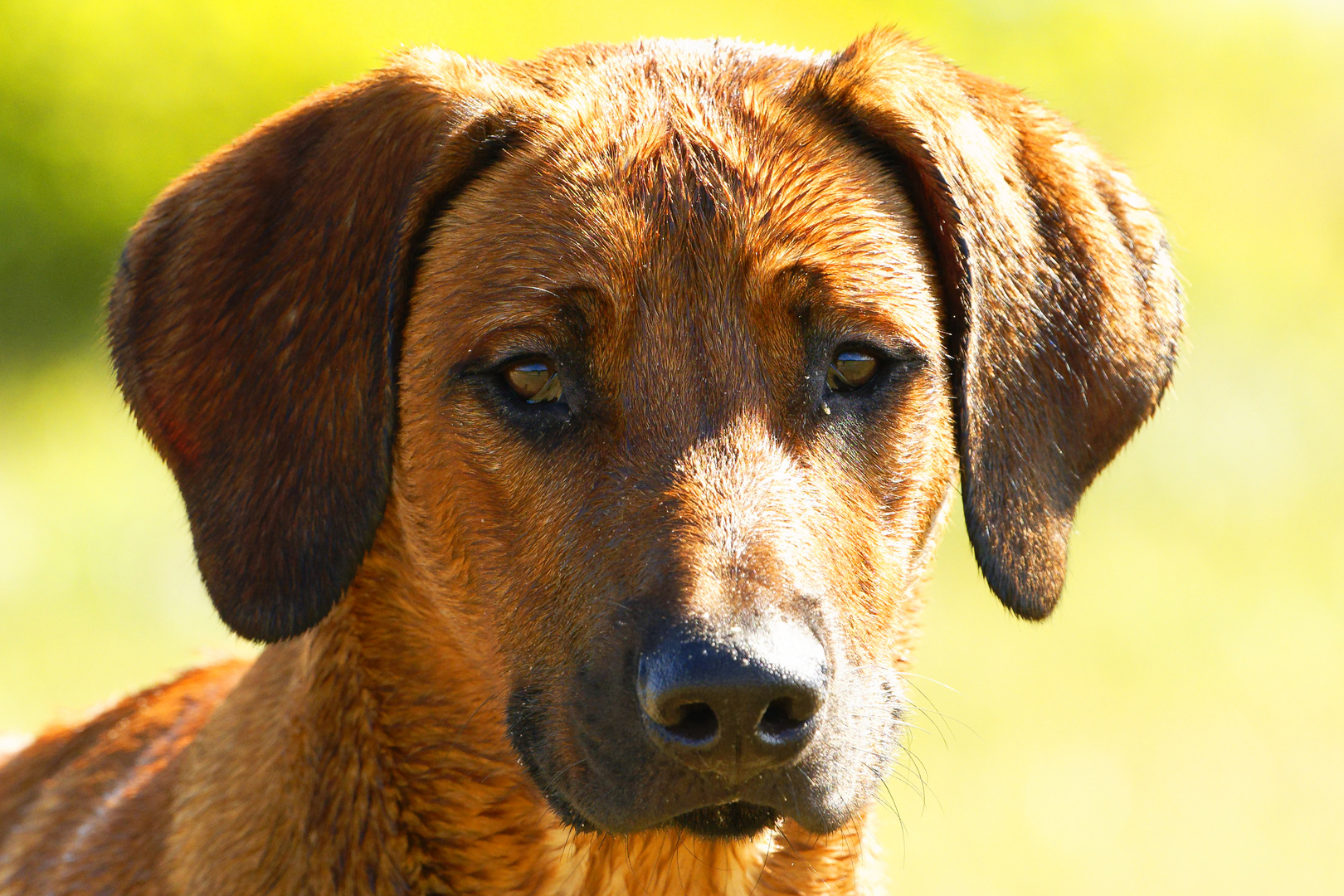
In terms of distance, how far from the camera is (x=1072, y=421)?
3.44 meters

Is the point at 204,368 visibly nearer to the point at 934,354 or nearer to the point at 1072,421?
the point at 934,354

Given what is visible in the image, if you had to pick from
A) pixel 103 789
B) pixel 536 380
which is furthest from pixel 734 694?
pixel 103 789

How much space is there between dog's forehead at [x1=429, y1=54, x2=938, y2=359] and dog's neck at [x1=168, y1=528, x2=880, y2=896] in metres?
0.74

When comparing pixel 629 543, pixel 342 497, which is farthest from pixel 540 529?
pixel 342 497

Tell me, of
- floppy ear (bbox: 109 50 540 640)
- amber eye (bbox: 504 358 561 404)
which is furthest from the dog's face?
floppy ear (bbox: 109 50 540 640)

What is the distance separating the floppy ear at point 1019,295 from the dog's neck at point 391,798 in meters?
0.91

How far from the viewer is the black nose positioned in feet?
8.22

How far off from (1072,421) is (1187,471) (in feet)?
28.7

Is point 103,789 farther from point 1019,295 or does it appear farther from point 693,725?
point 1019,295

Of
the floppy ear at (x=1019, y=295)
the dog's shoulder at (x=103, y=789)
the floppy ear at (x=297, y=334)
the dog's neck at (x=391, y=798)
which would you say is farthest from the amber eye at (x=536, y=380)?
the dog's shoulder at (x=103, y=789)

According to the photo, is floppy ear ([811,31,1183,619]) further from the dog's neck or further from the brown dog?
the dog's neck

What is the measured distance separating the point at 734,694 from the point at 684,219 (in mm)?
1020

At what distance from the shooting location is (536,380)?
3.01m

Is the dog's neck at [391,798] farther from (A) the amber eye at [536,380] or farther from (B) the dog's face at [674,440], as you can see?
(A) the amber eye at [536,380]
